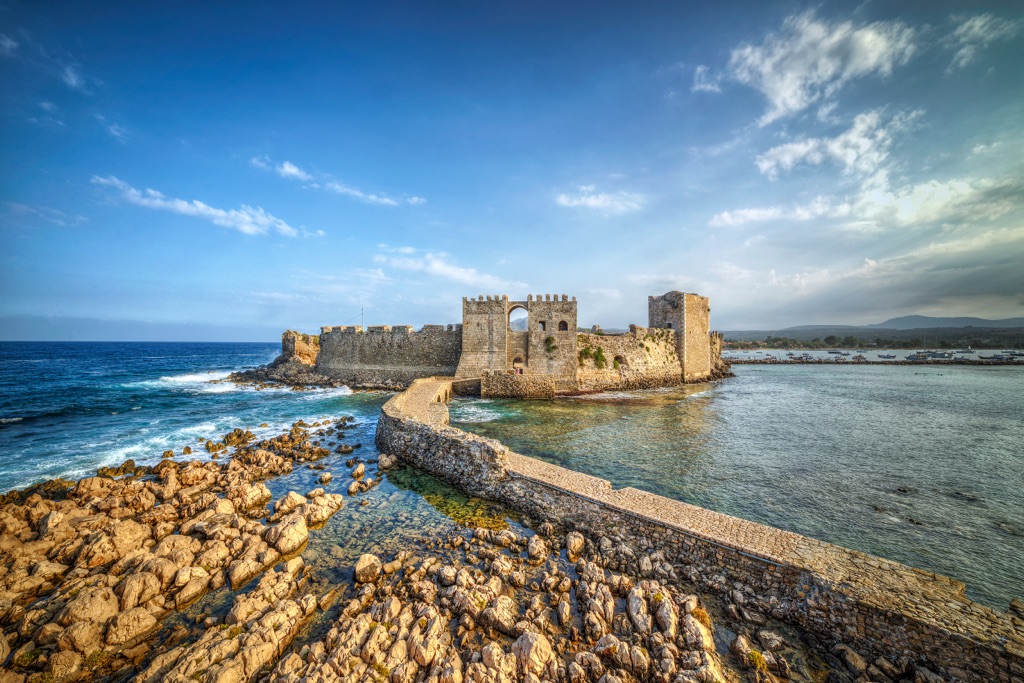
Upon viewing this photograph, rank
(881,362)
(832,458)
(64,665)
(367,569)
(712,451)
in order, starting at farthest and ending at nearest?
(881,362)
(712,451)
(832,458)
(367,569)
(64,665)

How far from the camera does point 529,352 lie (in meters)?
27.3

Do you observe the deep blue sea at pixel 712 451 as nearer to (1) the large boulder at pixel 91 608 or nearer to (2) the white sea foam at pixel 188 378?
(1) the large boulder at pixel 91 608

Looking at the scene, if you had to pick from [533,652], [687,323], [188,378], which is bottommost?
[533,652]

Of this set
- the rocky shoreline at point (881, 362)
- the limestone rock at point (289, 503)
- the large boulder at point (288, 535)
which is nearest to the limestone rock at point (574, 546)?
the large boulder at point (288, 535)

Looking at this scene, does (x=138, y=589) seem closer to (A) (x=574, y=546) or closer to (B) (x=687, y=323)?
(A) (x=574, y=546)

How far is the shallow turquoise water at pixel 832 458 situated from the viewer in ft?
28.0

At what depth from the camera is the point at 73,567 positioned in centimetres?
751

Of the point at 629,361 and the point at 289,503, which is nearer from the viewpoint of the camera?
the point at 289,503

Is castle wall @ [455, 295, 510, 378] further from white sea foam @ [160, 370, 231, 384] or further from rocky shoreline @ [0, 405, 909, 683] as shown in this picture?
white sea foam @ [160, 370, 231, 384]

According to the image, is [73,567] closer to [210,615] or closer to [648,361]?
[210,615]

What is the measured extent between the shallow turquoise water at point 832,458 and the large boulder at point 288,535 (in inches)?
294

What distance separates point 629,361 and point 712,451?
1528 centimetres

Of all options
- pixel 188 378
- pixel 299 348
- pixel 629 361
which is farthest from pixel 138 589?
Result: pixel 188 378

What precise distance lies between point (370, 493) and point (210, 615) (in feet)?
16.3
